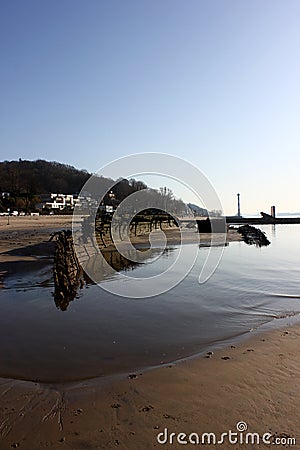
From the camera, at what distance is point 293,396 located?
4430 mm

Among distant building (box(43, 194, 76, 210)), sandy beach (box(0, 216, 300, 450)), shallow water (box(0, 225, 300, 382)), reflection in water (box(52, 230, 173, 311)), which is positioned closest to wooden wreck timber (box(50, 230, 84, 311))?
reflection in water (box(52, 230, 173, 311))

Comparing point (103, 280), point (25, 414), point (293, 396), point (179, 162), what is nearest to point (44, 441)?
point (25, 414)

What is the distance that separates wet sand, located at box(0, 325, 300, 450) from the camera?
146 inches

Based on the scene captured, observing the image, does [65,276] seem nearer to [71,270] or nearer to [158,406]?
[71,270]

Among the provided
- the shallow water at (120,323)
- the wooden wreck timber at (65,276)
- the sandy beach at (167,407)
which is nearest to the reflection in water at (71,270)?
the wooden wreck timber at (65,276)

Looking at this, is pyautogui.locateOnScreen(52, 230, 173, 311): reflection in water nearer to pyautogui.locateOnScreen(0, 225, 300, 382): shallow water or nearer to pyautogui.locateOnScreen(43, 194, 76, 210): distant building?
pyautogui.locateOnScreen(0, 225, 300, 382): shallow water

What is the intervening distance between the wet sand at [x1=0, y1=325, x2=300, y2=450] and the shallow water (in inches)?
22.8

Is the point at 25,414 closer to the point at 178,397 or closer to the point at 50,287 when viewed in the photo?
the point at 178,397

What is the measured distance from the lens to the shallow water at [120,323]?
580cm

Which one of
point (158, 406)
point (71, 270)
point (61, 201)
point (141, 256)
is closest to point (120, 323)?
point (158, 406)

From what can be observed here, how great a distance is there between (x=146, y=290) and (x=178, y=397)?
7065mm

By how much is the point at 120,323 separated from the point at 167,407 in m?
3.74

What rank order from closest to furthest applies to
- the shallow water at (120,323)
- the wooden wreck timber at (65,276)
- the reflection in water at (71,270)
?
the shallow water at (120,323)
the wooden wreck timber at (65,276)
the reflection in water at (71,270)

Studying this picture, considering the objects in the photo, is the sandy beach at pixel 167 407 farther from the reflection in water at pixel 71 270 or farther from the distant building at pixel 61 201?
the distant building at pixel 61 201
